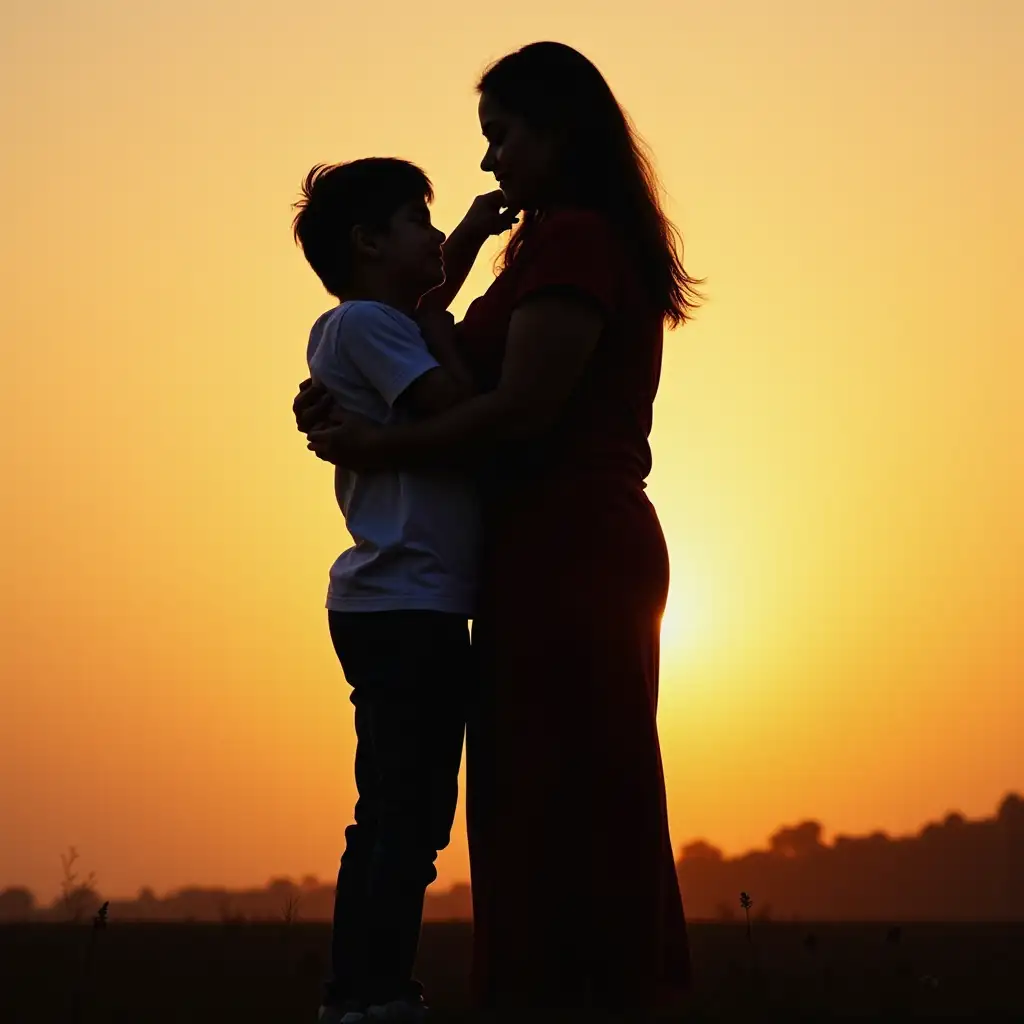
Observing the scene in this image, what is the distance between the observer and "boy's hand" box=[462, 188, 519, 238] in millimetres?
5078

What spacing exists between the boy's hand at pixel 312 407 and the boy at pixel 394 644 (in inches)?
1.3

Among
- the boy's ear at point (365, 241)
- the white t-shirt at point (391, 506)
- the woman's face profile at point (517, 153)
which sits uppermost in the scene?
the woman's face profile at point (517, 153)

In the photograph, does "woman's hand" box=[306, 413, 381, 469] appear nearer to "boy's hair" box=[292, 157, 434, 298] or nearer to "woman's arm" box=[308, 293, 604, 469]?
"woman's arm" box=[308, 293, 604, 469]

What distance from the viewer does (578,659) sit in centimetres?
427

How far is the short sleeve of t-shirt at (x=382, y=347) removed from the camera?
14.0ft

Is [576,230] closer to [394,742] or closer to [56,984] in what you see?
[394,742]

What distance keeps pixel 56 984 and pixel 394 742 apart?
6.16 ft

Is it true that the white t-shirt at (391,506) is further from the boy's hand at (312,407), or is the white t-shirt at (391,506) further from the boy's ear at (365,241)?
the boy's ear at (365,241)

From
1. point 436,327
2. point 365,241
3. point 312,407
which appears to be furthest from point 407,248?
point 312,407

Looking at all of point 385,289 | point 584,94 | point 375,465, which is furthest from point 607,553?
point 584,94

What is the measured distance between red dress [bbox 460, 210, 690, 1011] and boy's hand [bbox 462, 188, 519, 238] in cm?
73

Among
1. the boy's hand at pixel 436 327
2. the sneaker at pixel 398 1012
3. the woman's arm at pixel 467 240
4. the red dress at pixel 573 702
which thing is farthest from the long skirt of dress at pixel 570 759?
the woman's arm at pixel 467 240

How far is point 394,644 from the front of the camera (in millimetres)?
4180

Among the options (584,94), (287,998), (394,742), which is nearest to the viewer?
(394,742)
